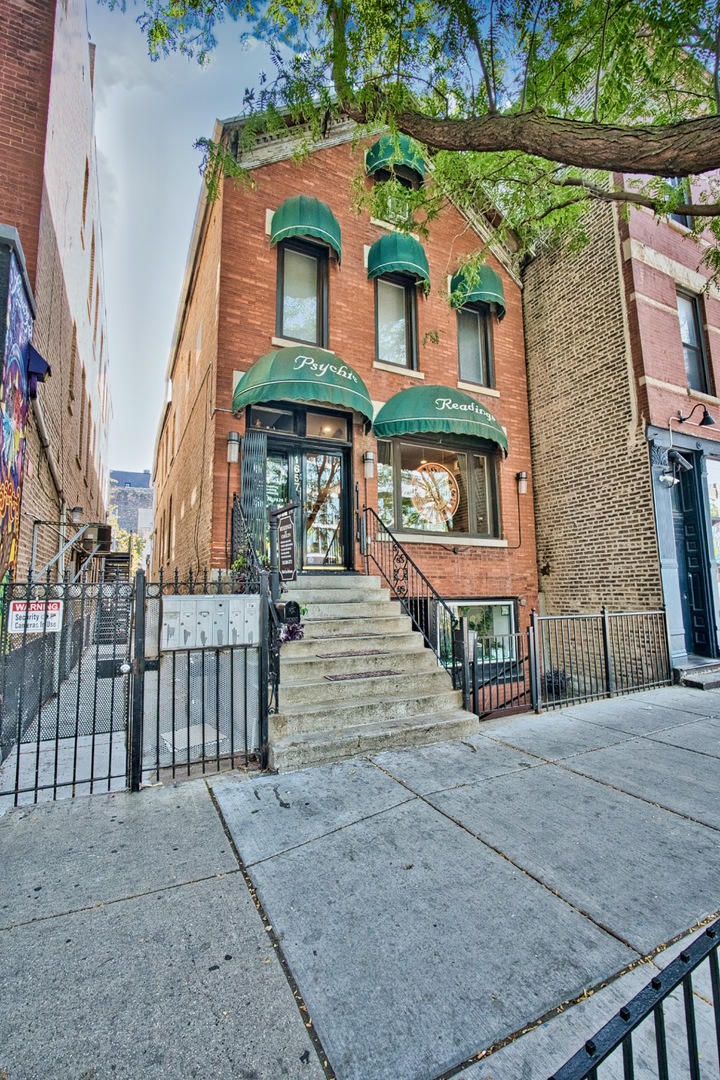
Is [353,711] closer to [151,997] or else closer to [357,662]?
[357,662]

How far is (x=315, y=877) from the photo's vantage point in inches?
115

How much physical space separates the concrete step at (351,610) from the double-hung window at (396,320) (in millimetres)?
5325

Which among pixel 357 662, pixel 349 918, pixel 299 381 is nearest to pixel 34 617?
pixel 357 662

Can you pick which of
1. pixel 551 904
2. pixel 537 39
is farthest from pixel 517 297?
pixel 551 904

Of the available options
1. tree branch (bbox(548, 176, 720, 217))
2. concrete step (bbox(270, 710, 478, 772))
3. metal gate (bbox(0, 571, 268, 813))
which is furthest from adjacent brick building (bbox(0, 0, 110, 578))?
tree branch (bbox(548, 176, 720, 217))

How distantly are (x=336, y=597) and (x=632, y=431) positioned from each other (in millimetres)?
6517

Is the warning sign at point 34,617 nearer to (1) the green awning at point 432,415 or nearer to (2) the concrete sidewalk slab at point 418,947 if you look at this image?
(2) the concrete sidewalk slab at point 418,947

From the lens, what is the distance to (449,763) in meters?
4.70

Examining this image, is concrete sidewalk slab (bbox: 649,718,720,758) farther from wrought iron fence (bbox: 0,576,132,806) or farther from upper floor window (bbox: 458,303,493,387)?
upper floor window (bbox: 458,303,493,387)

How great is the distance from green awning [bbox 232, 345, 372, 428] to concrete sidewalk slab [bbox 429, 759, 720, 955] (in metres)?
5.74

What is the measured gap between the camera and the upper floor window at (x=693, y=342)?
34.2ft

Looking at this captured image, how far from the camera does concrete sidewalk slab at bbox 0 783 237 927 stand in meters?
2.79

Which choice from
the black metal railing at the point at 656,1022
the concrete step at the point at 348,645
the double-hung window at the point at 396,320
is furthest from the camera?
the double-hung window at the point at 396,320

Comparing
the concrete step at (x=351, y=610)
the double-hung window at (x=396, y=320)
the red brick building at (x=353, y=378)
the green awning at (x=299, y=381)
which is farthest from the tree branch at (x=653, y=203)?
the concrete step at (x=351, y=610)
